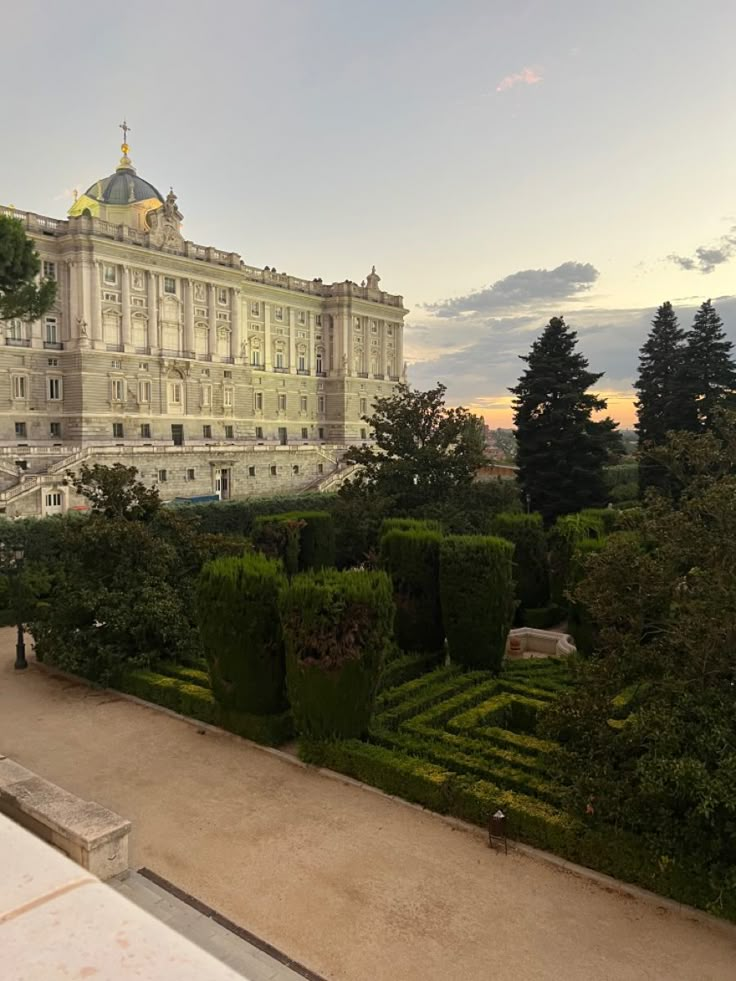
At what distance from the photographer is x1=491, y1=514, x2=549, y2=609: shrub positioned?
A: 21.2 meters

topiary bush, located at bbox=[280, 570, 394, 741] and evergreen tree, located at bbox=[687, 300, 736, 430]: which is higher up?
evergreen tree, located at bbox=[687, 300, 736, 430]

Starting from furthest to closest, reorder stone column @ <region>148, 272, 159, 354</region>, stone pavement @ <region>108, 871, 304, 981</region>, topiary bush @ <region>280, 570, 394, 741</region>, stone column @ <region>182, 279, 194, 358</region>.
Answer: stone column @ <region>182, 279, 194, 358</region>
stone column @ <region>148, 272, 159, 354</region>
topiary bush @ <region>280, 570, 394, 741</region>
stone pavement @ <region>108, 871, 304, 981</region>

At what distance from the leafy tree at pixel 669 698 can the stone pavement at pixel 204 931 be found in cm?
410

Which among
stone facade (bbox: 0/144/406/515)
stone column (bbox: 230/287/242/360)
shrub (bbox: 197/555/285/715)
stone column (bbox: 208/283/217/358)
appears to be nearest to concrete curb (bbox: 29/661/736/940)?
shrub (bbox: 197/555/285/715)

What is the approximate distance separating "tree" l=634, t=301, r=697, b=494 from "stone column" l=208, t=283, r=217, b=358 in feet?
121

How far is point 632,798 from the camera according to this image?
8.20 m

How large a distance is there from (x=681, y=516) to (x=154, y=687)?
10.4 m

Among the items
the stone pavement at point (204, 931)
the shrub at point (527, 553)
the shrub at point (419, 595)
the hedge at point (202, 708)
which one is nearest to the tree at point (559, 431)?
the shrub at point (527, 553)

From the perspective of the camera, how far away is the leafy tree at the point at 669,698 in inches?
303

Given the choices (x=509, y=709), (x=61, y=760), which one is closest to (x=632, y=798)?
(x=509, y=709)

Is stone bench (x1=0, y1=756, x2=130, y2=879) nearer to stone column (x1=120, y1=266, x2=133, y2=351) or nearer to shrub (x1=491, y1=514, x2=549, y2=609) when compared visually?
shrub (x1=491, y1=514, x2=549, y2=609)

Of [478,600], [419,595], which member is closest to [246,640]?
[419,595]

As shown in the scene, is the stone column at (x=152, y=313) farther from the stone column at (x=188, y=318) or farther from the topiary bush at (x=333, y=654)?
the topiary bush at (x=333, y=654)

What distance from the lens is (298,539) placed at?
73.5 feet
